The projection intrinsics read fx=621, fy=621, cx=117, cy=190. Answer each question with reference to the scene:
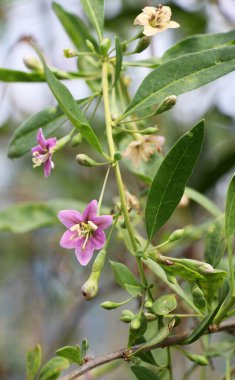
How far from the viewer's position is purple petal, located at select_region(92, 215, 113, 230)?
89cm

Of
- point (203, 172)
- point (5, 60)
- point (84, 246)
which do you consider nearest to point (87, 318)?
point (203, 172)

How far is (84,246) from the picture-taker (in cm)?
92

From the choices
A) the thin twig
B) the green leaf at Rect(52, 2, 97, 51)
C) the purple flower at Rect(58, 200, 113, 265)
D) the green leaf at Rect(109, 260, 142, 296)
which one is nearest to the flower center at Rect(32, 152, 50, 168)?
the purple flower at Rect(58, 200, 113, 265)

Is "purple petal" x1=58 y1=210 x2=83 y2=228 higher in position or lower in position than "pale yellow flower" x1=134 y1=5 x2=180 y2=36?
lower

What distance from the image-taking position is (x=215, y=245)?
1097 millimetres

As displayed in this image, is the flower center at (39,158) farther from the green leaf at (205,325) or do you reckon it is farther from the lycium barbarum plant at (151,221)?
the green leaf at (205,325)

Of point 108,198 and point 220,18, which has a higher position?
point 220,18

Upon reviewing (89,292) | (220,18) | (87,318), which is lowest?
(87,318)

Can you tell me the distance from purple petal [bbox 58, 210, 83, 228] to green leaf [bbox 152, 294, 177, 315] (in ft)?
0.56

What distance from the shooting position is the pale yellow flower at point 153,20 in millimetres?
991

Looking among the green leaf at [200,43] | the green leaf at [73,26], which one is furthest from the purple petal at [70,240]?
the green leaf at [73,26]

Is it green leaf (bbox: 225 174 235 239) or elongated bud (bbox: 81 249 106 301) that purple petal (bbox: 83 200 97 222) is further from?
green leaf (bbox: 225 174 235 239)

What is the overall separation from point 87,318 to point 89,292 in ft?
8.53

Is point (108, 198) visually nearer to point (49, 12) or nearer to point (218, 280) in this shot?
point (49, 12)
